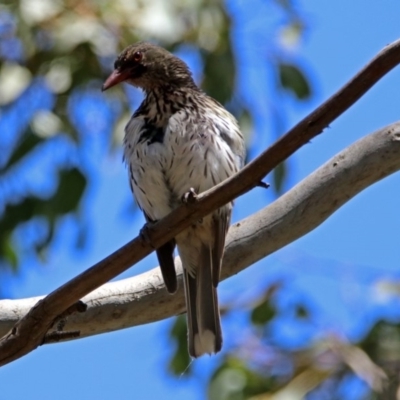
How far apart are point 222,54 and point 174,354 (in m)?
1.53

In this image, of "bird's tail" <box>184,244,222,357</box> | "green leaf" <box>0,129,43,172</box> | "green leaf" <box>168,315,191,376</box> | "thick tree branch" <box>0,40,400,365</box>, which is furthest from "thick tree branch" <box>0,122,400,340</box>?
"green leaf" <box>0,129,43,172</box>

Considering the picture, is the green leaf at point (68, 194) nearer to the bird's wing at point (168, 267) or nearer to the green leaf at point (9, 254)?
the green leaf at point (9, 254)

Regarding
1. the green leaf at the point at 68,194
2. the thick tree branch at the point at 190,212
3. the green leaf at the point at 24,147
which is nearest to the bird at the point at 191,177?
the thick tree branch at the point at 190,212

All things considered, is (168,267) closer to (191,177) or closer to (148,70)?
(191,177)

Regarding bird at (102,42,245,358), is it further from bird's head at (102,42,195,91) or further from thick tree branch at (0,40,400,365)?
thick tree branch at (0,40,400,365)

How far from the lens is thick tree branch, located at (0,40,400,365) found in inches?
116

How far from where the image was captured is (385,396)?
4148 mm

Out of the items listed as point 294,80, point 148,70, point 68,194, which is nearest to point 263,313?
point 68,194

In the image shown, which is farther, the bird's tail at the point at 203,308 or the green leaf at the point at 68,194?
the green leaf at the point at 68,194

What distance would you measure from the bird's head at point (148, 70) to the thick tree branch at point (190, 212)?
57.2 inches

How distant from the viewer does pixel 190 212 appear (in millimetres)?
3256

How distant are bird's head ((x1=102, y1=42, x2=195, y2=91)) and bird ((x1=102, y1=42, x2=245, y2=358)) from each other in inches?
10.3

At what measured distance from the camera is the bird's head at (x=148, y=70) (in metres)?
4.68

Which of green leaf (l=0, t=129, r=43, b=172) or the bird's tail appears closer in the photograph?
the bird's tail
